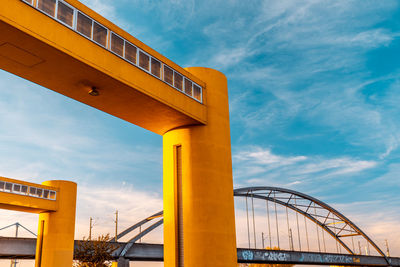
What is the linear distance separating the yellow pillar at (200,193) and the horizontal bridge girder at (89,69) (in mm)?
970

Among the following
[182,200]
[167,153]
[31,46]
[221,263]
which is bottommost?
[221,263]

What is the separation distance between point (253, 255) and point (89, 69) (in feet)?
Answer: 186

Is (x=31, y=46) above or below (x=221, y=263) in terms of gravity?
above

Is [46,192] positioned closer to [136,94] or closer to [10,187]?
[10,187]

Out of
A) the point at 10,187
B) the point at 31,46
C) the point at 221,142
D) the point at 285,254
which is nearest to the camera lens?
the point at 31,46

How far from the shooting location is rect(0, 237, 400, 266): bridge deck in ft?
172

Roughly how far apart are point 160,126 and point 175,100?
3.25 metres

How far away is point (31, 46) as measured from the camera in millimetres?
16953

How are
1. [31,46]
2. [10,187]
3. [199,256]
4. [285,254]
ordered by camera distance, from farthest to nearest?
[285,254]
[10,187]
[199,256]
[31,46]

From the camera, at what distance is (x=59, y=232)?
49812 millimetres

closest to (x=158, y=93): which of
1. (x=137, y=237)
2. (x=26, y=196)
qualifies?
(x=26, y=196)

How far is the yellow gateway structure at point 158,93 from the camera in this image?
1727 cm

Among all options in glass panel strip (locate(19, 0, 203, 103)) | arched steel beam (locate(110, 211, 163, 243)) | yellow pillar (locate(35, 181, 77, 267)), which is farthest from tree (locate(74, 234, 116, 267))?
glass panel strip (locate(19, 0, 203, 103))

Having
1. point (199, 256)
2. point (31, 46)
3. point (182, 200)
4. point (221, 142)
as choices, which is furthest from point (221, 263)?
point (31, 46)
